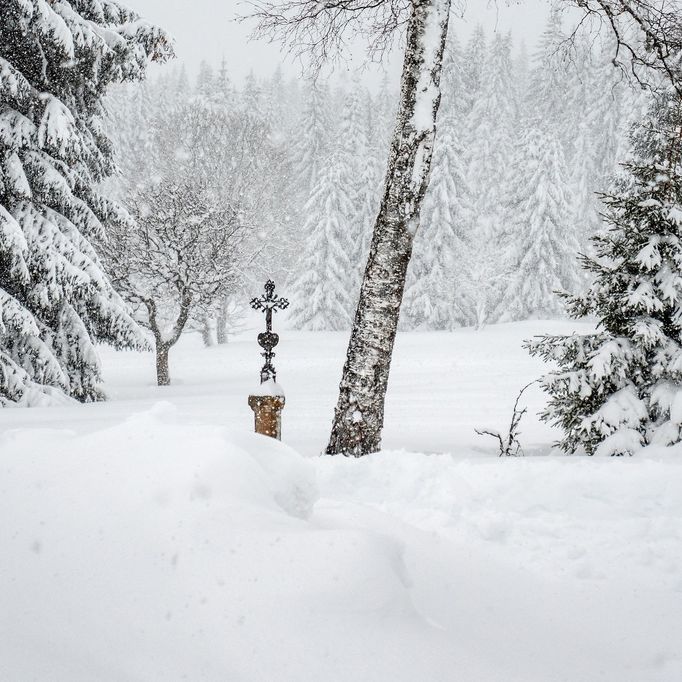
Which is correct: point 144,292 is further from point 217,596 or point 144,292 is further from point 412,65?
point 217,596

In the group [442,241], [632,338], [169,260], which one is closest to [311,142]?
[442,241]

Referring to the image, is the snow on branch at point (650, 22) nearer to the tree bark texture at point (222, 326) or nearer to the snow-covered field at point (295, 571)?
the snow-covered field at point (295, 571)

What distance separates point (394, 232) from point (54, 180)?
25.4ft

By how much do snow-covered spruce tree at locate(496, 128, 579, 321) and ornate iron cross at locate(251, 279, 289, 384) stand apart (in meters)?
24.5

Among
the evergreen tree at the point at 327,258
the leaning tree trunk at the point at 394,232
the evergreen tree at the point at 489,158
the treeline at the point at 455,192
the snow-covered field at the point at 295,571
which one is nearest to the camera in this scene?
the snow-covered field at the point at 295,571

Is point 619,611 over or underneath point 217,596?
underneath

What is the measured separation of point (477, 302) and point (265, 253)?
13.1 meters

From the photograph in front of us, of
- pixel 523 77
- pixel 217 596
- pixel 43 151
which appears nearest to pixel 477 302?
pixel 43 151

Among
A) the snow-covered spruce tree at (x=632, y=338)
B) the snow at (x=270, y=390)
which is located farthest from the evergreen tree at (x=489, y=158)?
the snow at (x=270, y=390)

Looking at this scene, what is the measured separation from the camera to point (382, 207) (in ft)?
18.3

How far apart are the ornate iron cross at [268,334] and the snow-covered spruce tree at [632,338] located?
302 centimetres

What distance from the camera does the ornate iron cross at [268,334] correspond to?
6.30 meters

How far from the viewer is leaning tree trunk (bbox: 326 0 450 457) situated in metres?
5.42

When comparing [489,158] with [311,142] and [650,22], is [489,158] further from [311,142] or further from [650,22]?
[650,22]
